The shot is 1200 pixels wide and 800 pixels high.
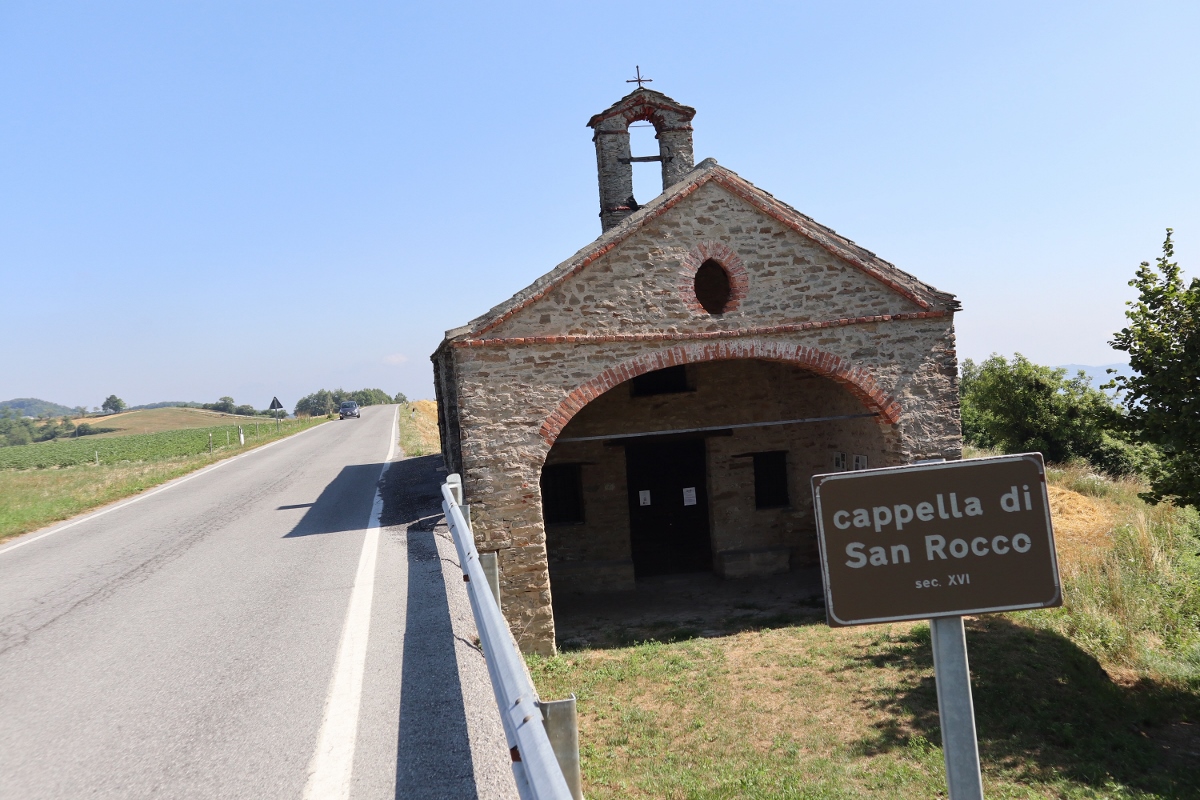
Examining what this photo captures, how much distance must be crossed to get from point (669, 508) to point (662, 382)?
2.77m

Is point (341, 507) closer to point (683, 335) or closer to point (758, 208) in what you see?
point (683, 335)

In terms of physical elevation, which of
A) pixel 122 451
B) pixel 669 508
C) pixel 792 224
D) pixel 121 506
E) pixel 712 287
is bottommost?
pixel 669 508

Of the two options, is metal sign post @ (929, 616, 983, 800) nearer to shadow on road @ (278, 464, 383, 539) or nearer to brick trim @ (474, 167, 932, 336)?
brick trim @ (474, 167, 932, 336)

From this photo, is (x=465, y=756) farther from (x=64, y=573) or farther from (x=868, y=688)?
(x=64, y=573)

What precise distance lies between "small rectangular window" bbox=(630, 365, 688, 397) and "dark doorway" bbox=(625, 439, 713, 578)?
4.17ft

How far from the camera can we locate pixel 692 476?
15.3m

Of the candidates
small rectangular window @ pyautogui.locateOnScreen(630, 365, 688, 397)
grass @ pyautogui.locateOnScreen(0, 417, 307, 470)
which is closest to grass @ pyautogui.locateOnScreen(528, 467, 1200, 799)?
small rectangular window @ pyautogui.locateOnScreen(630, 365, 688, 397)

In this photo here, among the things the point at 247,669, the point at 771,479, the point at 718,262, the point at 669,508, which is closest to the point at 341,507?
the point at 669,508

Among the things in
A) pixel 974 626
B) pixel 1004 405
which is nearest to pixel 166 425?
pixel 1004 405

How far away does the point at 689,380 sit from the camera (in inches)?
568

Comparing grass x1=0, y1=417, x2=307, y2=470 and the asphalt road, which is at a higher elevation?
grass x1=0, y1=417, x2=307, y2=470

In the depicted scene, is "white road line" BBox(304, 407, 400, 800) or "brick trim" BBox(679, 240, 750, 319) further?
"brick trim" BBox(679, 240, 750, 319)

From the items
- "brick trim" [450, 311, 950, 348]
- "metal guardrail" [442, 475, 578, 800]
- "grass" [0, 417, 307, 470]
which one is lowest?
"metal guardrail" [442, 475, 578, 800]

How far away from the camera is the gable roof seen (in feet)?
33.3
